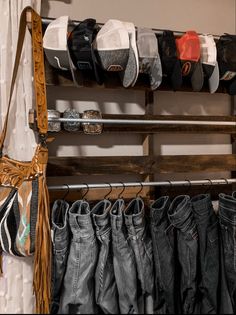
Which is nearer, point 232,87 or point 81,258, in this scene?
point 81,258

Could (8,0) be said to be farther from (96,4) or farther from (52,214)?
(52,214)

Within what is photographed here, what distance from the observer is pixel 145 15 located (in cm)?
117

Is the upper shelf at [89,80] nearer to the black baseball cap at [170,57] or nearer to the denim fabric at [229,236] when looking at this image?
the black baseball cap at [170,57]

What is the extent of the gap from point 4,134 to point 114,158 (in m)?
0.37

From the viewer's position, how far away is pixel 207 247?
0.90m

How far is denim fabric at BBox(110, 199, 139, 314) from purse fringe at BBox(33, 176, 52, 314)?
0.62 feet

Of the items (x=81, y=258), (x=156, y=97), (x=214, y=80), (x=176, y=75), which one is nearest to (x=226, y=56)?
(x=214, y=80)

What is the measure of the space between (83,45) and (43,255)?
603 millimetres

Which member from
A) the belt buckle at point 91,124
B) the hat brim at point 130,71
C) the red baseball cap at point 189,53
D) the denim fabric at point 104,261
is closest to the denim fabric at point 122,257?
the denim fabric at point 104,261

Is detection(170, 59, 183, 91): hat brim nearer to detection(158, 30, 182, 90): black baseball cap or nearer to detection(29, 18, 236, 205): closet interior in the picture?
detection(158, 30, 182, 90): black baseball cap

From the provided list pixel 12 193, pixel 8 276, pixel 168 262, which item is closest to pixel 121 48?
pixel 12 193

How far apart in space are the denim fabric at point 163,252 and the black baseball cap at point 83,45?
18.8 inches

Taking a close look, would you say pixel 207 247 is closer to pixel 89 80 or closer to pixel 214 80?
pixel 214 80

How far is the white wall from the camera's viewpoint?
1083 millimetres
